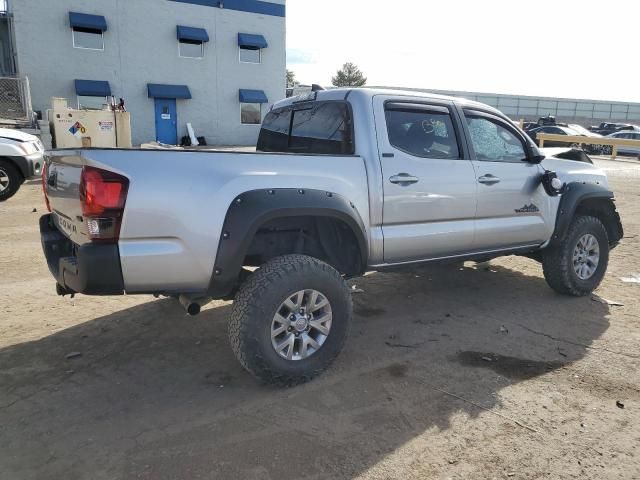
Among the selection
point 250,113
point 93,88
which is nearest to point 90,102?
point 93,88

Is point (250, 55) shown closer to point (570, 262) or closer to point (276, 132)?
point (276, 132)

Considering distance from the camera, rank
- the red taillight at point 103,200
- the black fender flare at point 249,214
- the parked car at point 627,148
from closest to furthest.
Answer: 1. the red taillight at point 103,200
2. the black fender flare at point 249,214
3. the parked car at point 627,148

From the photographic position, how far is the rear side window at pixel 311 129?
3.94 metres

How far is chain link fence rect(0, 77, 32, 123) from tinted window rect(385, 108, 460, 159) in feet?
46.6

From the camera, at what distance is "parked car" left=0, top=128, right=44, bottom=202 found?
9.23 metres

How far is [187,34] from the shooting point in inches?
933

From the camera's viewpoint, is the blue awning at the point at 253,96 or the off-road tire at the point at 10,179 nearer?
the off-road tire at the point at 10,179

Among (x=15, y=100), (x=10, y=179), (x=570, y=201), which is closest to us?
(x=570, y=201)

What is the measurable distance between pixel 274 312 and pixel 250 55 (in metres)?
25.2

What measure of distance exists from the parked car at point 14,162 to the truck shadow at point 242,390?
6218mm

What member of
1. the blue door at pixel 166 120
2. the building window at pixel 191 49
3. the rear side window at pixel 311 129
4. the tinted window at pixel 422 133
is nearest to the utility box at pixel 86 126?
the blue door at pixel 166 120

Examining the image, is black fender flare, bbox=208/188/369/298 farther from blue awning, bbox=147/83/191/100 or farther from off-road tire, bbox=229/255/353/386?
blue awning, bbox=147/83/191/100

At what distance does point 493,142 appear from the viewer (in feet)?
15.3

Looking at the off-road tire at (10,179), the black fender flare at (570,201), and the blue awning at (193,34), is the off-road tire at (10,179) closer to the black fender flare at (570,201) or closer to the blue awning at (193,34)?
the black fender flare at (570,201)
